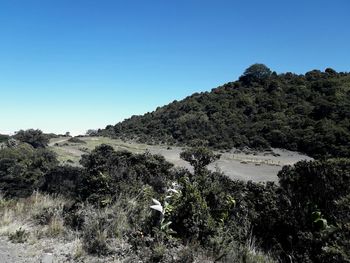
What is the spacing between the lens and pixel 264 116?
66.3 m

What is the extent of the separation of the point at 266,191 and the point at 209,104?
71192 millimetres

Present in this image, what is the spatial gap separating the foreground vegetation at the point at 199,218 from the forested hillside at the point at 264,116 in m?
37.7

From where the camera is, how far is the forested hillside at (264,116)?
174 ft

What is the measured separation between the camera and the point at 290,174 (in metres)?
7.01

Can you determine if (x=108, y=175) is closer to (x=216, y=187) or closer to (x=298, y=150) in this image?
(x=216, y=187)

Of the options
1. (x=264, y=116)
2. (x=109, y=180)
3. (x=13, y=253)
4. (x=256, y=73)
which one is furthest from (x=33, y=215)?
(x=256, y=73)

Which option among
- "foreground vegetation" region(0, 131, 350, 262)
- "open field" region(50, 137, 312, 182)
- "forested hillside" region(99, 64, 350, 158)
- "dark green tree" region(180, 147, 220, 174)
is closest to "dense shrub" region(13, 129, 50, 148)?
"open field" region(50, 137, 312, 182)

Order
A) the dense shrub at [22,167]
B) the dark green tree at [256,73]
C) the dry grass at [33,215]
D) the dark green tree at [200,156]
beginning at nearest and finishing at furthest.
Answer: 1. the dry grass at [33,215]
2. the dark green tree at [200,156]
3. the dense shrub at [22,167]
4. the dark green tree at [256,73]

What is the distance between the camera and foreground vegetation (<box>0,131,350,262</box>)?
5.20 metres

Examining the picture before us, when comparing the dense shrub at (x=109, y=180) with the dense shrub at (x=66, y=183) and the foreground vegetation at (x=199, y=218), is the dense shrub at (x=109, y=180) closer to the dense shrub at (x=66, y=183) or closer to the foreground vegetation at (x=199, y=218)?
the foreground vegetation at (x=199, y=218)

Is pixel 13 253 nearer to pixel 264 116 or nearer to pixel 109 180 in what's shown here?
pixel 109 180

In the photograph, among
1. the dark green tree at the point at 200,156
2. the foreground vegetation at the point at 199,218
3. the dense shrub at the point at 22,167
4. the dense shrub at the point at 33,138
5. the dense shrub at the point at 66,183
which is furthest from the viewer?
the dense shrub at the point at 33,138

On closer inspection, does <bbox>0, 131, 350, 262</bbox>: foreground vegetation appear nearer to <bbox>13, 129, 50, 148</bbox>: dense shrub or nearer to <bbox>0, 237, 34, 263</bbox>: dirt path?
<bbox>0, 237, 34, 263</bbox>: dirt path

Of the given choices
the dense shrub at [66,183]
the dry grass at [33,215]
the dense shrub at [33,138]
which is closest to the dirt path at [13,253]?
the dry grass at [33,215]
